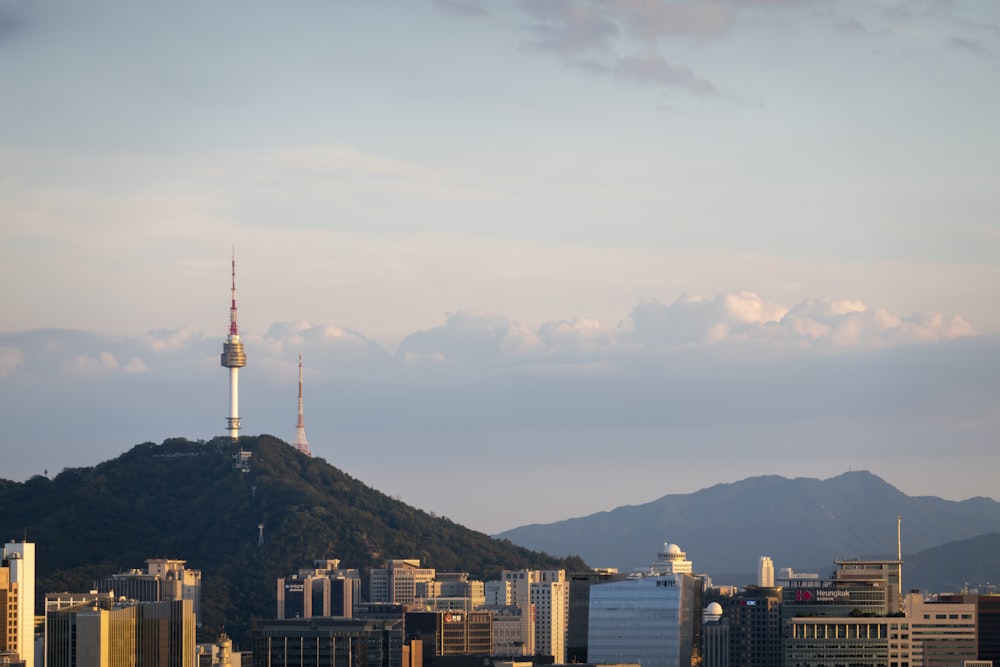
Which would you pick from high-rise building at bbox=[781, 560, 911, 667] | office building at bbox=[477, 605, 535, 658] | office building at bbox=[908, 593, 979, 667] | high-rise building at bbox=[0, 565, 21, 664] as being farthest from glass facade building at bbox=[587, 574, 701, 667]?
high-rise building at bbox=[0, 565, 21, 664]

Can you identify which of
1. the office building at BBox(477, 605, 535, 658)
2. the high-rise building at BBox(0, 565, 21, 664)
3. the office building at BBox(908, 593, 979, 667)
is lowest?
the office building at BBox(477, 605, 535, 658)

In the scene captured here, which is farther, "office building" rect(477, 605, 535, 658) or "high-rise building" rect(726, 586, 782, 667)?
"office building" rect(477, 605, 535, 658)

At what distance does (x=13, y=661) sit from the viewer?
105 m

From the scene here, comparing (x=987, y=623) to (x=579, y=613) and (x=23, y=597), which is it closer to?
(x=579, y=613)

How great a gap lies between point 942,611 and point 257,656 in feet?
187

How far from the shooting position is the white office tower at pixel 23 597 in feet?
367

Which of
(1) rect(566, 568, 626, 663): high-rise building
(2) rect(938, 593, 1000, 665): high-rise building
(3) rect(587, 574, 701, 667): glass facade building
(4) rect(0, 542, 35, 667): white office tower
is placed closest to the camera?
(4) rect(0, 542, 35, 667): white office tower

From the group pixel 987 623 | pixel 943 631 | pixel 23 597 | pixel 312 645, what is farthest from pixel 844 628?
pixel 23 597

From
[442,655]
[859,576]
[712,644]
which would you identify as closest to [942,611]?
[859,576]

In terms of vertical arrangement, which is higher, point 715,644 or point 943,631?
point 943,631

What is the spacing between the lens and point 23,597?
4513 inches

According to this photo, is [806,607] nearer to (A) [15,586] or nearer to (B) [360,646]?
(B) [360,646]

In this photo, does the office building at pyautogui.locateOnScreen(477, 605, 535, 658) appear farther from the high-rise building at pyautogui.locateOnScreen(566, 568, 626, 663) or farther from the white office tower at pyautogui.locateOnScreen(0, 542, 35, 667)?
the white office tower at pyautogui.locateOnScreen(0, 542, 35, 667)

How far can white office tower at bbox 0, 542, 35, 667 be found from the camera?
112000 mm
